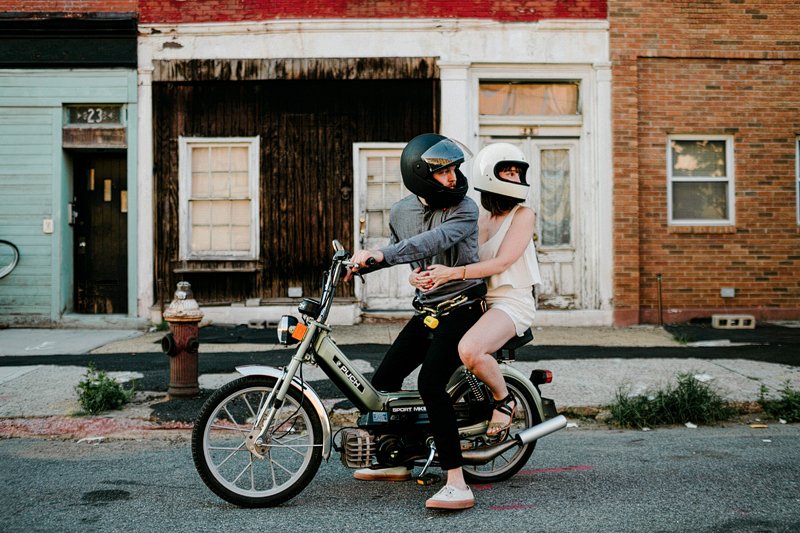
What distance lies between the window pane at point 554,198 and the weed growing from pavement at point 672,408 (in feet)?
16.9

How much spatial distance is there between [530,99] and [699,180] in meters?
2.86

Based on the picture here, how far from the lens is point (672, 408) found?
20.0 feet

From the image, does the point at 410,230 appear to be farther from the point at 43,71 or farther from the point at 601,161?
the point at 43,71

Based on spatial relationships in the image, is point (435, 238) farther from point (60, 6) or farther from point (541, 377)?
point (60, 6)

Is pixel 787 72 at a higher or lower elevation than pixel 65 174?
higher

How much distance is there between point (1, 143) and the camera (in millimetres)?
10977

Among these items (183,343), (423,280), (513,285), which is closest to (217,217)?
(183,343)

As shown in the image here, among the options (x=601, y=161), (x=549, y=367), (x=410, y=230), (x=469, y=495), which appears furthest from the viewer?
(x=601, y=161)

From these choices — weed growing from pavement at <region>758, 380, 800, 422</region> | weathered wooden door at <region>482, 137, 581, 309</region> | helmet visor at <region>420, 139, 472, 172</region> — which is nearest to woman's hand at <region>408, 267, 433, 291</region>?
helmet visor at <region>420, 139, 472, 172</region>

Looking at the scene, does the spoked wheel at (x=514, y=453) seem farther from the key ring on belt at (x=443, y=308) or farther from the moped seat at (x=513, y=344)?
the key ring on belt at (x=443, y=308)

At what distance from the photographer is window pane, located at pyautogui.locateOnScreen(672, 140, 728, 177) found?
436 inches

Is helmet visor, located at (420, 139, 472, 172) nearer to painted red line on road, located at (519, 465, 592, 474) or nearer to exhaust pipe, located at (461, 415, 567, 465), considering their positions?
exhaust pipe, located at (461, 415, 567, 465)

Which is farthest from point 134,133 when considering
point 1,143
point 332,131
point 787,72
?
point 787,72

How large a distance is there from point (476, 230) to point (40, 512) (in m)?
2.87
